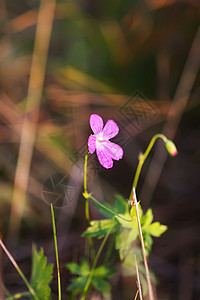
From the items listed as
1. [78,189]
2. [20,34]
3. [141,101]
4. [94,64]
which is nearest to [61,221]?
[78,189]

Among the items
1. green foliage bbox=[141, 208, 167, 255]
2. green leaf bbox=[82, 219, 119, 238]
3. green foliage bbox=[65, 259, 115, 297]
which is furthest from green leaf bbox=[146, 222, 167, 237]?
green foliage bbox=[65, 259, 115, 297]

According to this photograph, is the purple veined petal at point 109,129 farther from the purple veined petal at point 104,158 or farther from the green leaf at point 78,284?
the green leaf at point 78,284

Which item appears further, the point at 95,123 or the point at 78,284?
the point at 78,284

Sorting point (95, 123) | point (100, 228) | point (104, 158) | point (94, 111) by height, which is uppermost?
point (94, 111)

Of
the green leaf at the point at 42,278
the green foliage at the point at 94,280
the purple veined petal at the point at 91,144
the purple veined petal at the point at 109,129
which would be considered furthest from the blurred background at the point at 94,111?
the purple veined petal at the point at 91,144

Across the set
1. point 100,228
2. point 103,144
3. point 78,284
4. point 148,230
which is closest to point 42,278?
point 78,284

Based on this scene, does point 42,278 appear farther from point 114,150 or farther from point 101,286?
point 114,150
